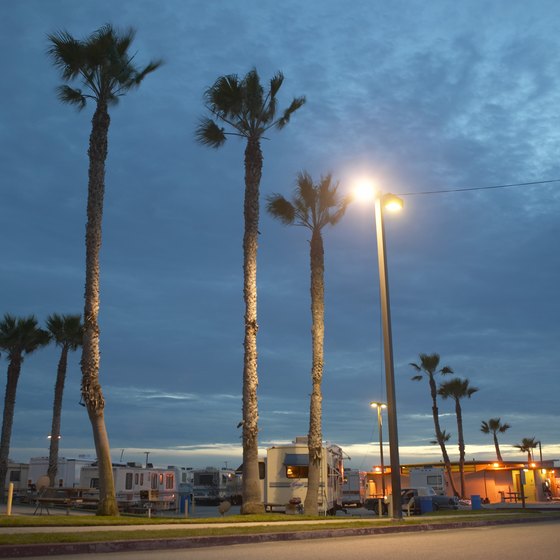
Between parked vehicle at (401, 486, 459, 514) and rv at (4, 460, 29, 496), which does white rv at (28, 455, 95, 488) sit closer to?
rv at (4, 460, 29, 496)

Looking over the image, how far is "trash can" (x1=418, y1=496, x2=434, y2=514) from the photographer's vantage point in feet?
122

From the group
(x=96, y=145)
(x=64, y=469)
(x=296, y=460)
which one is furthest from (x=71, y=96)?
(x=64, y=469)

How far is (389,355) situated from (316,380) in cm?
911

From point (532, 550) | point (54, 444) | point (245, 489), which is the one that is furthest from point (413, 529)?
point (54, 444)

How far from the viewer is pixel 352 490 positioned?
42.4 metres

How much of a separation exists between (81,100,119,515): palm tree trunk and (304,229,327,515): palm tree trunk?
28.8 ft

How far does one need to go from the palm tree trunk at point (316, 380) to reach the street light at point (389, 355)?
8425mm

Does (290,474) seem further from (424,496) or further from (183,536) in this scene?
(183,536)

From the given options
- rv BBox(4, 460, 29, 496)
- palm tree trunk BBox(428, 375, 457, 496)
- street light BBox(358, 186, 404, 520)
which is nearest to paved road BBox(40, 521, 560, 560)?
street light BBox(358, 186, 404, 520)

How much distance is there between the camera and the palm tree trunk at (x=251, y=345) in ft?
83.8

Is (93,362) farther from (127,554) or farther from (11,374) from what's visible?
(11,374)

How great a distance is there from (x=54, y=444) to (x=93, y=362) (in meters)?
23.6

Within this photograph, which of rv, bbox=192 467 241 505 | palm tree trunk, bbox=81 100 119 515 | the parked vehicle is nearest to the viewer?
palm tree trunk, bbox=81 100 119 515

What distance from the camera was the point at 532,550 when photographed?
44.3 feet
